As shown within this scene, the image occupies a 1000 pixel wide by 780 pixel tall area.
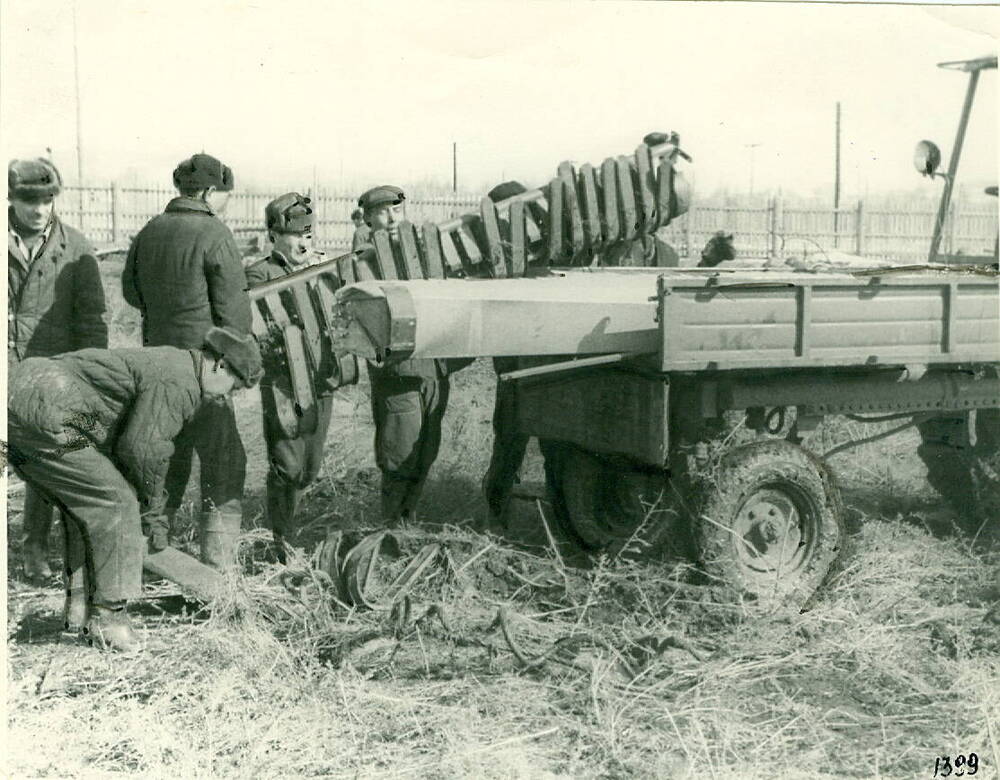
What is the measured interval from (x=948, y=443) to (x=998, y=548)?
65cm

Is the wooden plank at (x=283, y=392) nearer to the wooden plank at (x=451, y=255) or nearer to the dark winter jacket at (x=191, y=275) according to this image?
the dark winter jacket at (x=191, y=275)

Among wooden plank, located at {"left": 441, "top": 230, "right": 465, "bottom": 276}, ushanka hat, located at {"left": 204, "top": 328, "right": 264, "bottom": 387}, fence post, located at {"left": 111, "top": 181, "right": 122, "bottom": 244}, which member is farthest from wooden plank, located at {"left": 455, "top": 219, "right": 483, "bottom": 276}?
fence post, located at {"left": 111, "top": 181, "right": 122, "bottom": 244}

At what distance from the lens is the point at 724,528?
18.4 feet

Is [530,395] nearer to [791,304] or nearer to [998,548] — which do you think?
[791,304]

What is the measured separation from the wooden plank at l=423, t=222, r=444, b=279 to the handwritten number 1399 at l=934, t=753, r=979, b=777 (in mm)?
3470

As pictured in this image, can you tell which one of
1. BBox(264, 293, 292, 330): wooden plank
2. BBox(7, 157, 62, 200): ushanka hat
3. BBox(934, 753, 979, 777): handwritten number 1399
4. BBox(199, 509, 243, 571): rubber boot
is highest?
BBox(7, 157, 62, 200): ushanka hat

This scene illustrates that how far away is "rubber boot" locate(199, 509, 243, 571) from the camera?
6.03m

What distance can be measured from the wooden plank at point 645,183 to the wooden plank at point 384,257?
1501 millimetres

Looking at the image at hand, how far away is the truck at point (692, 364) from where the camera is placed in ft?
18.0

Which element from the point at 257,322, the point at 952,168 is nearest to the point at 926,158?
the point at 952,168

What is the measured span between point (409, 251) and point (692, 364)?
6.04 ft

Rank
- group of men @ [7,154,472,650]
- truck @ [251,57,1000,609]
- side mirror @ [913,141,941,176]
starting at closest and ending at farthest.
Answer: group of men @ [7,154,472,650]
truck @ [251,57,1000,609]
side mirror @ [913,141,941,176]

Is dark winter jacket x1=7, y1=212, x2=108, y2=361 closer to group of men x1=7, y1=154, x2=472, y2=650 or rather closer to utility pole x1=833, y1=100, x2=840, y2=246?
group of men x1=7, y1=154, x2=472, y2=650

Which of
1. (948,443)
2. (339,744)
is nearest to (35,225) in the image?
(339,744)
